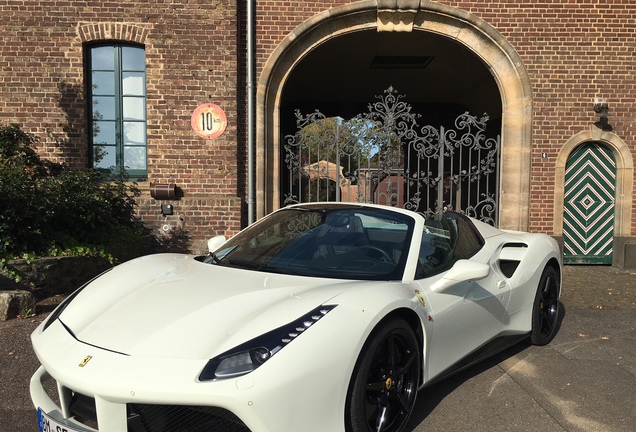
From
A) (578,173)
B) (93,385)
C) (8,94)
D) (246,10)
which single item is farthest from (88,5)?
(578,173)

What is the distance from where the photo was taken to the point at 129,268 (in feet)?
10.4

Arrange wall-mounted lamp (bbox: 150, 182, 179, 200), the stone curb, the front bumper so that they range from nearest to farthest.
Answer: the front bumper → the stone curb → wall-mounted lamp (bbox: 150, 182, 179, 200)

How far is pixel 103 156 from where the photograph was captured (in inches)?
326

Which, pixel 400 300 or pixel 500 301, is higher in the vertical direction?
pixel 400 300

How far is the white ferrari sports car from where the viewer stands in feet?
6.36

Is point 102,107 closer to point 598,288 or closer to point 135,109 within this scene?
point 135,109

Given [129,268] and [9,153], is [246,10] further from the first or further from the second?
[129,268]

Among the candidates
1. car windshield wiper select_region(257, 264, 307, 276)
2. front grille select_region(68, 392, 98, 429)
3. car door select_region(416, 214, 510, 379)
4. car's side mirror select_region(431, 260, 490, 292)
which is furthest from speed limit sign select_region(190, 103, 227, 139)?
front grille select_region(68, 392, 98, 429)

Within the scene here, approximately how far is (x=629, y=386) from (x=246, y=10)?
7671 millimetres

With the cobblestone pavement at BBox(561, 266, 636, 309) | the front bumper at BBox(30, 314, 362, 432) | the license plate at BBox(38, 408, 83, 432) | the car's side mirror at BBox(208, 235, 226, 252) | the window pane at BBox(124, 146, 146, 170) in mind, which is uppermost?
the window pane at BBox(124, 146, 146, 170)

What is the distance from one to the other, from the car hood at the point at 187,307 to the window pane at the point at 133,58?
239 inches

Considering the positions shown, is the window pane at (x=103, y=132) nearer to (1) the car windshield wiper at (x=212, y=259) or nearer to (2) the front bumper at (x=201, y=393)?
(1) the car windshield wiper at (x=212, y=259)

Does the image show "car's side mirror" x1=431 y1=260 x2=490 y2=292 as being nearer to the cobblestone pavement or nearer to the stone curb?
the cobblestone pavement

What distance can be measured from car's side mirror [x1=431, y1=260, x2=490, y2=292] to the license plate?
1990 mm
